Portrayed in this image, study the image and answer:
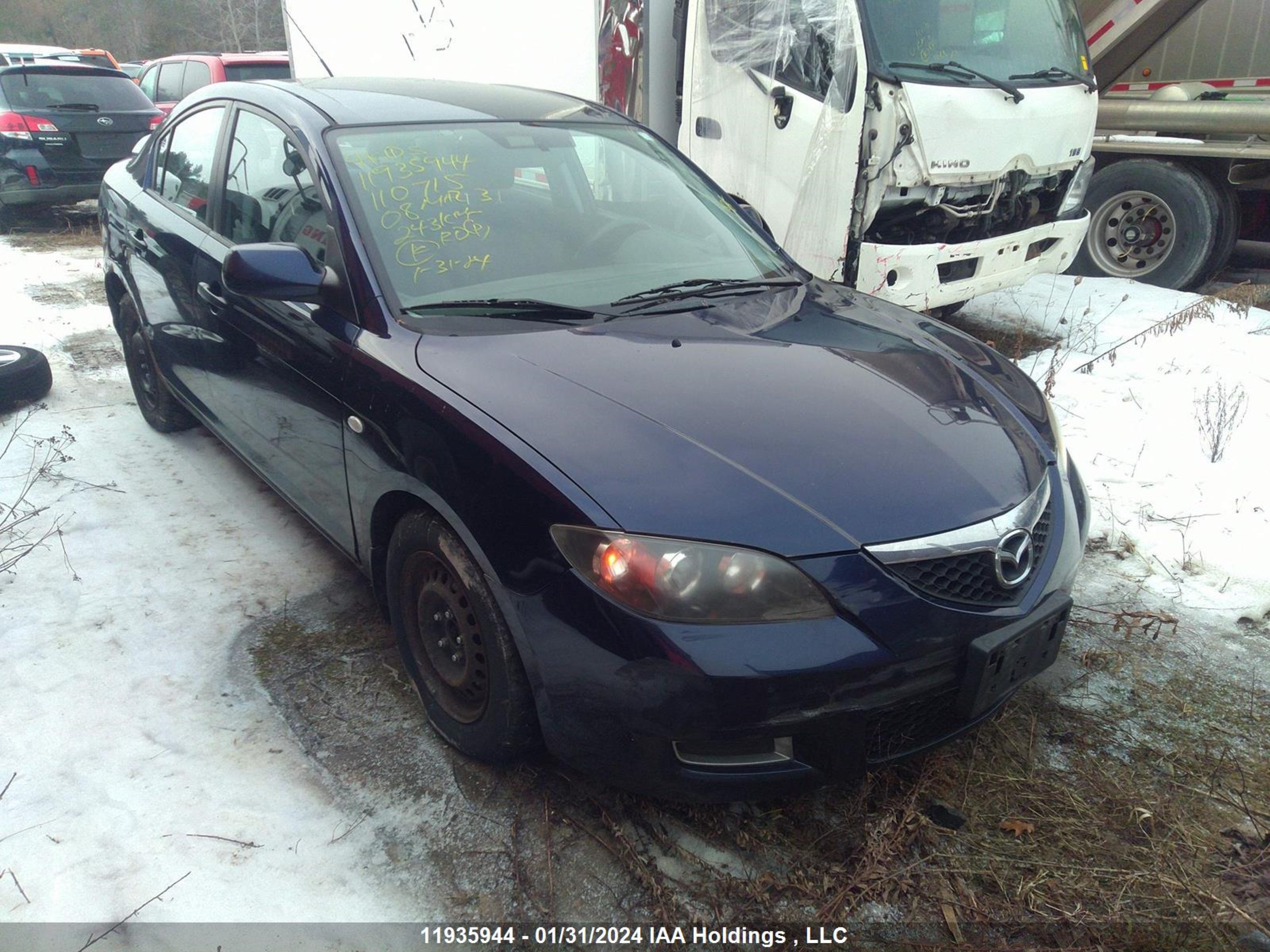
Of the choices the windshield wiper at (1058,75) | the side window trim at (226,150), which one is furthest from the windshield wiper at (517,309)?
the windshield wiper at (1058,75)

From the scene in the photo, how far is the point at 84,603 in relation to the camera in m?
3.15

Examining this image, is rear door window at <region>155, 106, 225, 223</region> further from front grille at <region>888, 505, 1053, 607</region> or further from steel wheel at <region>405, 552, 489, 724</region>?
front grille at <region>888, 505, 1053, 607</region>

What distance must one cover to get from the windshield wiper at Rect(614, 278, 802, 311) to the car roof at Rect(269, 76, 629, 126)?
0.91 meters

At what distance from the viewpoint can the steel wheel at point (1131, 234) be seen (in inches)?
280

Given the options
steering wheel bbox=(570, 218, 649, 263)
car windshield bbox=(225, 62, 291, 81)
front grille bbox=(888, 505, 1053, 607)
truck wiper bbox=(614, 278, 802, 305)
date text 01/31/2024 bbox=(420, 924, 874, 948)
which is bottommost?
date text 01/31/2024 bbox=(420, 924, 874, 948)

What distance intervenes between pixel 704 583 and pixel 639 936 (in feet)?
2.63

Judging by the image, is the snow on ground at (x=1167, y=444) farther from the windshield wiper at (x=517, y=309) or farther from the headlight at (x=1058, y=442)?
the windshield wiper at (x=517, y=309)

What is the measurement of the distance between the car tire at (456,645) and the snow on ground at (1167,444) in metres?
2.15

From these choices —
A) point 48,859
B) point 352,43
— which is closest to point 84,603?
point 48,859

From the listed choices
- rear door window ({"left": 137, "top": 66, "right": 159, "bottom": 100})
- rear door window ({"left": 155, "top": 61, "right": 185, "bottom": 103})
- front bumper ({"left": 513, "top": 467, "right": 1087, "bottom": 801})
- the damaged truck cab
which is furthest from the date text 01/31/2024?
rear door window ({"left": 137, "top": 66, "right": 159, "bottom": 100})

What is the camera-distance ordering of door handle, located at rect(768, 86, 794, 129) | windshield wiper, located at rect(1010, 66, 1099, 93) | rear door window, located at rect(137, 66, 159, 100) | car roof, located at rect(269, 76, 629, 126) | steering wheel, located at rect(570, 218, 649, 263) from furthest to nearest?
rear door window, located at rect(137, 66, 159, 100), windshield wiper, located at rect(1010, 66, 1099, 93), door handle, located at rect(768, 86, 794, 129), car roof, located at rect(269, 76, 629, 126), steering wheel, located at rect(570, 218, 649, 263)

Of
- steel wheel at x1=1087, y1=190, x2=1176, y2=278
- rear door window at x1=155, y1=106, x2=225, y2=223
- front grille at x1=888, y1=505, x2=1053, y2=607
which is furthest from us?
steel wheel at x1=1087, y1=190, x2=1176, y2=278

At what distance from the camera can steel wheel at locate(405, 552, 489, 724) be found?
7.45 ft

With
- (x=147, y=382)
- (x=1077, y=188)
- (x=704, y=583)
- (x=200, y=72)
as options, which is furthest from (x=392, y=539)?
(x=200, y=72)
